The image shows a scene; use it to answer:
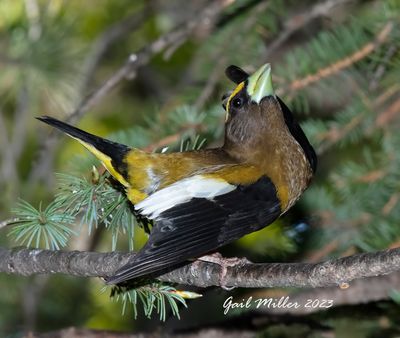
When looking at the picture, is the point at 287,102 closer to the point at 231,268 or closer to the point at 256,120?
the point at 256,120

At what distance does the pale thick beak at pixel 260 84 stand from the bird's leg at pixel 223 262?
72cm

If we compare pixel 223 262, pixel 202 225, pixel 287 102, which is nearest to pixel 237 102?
pixel 287 102

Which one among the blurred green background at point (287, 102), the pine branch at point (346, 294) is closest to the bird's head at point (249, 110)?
the blurred green background at point (287, 102)

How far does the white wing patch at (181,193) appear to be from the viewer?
2.54m

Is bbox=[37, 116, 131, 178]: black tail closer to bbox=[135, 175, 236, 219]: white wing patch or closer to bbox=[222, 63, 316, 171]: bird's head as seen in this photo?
bbox=[135, 175, 236, 219]: white wing patch

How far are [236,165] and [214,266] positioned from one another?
25.5 inches

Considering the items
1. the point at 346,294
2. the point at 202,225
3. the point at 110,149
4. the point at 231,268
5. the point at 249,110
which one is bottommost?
the point at 346,294

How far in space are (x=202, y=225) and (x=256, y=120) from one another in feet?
2.22

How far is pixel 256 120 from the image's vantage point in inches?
121

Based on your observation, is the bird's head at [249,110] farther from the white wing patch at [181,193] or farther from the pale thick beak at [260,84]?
the white wing patch at [181,193]

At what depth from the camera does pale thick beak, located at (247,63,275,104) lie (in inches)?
115

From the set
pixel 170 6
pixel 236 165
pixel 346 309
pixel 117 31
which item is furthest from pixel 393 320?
pixel 170 6

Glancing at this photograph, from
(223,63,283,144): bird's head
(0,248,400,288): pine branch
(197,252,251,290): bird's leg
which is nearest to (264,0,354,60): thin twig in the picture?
(223,63,283,144): bird's head

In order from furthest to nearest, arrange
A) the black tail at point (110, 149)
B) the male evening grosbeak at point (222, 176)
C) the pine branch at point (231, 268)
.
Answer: the black tail at point (110, 149) < the male evening grosbeak at point (222, 176) < the pine branch at point (231, 268)
